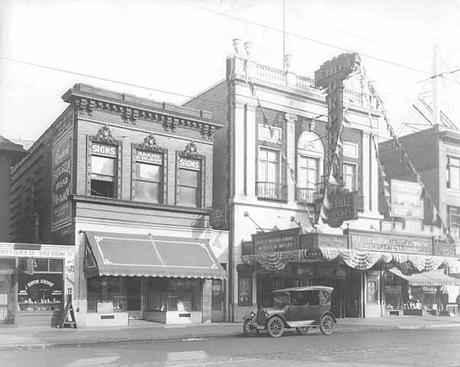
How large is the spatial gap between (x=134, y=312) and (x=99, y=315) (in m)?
1.78

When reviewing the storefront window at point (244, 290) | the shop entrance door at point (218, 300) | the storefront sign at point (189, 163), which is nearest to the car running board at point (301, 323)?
the shop entrance door at point (218, 300)

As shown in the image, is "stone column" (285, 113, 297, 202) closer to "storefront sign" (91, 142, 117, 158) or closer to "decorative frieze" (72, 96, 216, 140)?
"decorative frieze" (72, 96, 216, 140)

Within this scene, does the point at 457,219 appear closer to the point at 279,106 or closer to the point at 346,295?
the point at 346,295

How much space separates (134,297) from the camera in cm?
2589

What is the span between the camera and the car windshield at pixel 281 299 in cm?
2205

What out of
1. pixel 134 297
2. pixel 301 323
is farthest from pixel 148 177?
pixel 301 323

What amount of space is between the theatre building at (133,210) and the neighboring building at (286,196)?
4.02 ft

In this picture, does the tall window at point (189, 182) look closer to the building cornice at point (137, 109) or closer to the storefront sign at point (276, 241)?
the building cornice at point (137, 109)

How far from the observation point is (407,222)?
3472 cm

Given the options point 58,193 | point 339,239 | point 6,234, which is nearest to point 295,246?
point 339,239

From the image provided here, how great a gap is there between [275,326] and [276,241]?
6.64m

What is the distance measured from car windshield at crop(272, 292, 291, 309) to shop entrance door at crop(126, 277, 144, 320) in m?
6.22

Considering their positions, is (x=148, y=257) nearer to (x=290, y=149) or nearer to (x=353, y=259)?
(x=353, y=259)

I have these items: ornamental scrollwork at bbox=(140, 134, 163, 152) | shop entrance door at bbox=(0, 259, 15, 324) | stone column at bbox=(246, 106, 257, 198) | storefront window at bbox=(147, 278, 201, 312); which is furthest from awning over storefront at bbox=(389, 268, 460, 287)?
shop entrance door at bbox=(0, 259, 15, 324)
